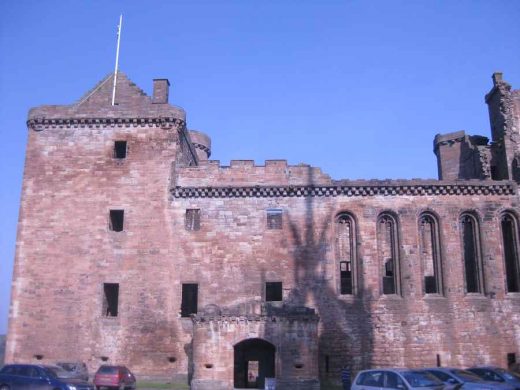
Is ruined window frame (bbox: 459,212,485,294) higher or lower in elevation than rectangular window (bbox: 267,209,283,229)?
lower

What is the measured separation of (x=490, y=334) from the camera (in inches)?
1080

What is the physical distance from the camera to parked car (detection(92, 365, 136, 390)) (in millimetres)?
22781

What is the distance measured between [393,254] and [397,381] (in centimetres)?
1469

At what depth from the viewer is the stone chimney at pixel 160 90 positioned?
101 feet

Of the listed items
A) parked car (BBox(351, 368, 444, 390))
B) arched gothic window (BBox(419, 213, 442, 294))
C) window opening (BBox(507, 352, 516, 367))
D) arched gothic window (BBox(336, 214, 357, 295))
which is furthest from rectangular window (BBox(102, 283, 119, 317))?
window opening (BBox(507, 352, 516, 367))

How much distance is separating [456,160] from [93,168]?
79.9ft

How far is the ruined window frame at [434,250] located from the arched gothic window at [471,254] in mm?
1395

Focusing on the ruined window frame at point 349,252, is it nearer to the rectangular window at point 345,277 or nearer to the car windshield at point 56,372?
the rectangular window at point 345,277

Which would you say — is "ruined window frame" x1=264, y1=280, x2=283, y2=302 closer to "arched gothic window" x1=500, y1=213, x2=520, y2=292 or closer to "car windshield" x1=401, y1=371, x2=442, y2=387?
"arched gothic window" x1=500, y1=213, x2=520, y2=292

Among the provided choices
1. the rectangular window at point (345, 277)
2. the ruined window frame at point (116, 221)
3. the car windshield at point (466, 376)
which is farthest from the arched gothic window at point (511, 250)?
the ruined window frame at point (116, 221)

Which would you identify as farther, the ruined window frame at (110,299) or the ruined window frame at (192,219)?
the ruined window frame at (192,219)

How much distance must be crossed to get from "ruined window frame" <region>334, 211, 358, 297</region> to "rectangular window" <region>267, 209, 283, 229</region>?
3.06 metres

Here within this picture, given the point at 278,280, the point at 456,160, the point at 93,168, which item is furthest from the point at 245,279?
the point at 456,160

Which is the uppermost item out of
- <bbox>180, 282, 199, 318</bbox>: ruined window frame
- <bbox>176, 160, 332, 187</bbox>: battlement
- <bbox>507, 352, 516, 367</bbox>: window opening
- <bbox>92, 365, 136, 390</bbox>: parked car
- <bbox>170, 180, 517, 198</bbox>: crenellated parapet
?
<bbox>176, 160, 332, 187</bbox>: battlement
